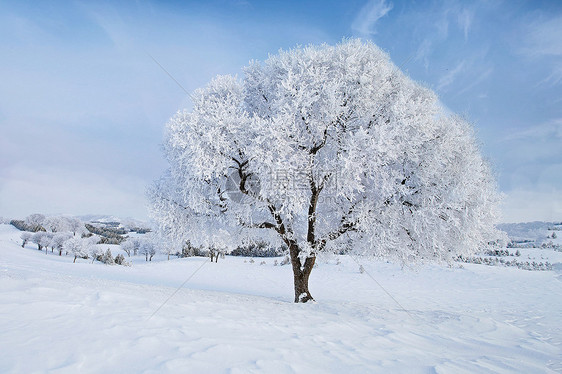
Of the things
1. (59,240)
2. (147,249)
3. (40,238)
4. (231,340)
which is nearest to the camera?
(231,340)

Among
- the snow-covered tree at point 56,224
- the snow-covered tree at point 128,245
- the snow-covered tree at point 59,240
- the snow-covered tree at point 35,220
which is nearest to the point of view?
the snow-covered tree at point 59,240

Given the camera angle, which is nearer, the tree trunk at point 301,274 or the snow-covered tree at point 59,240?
the tree trunk at point 301,274

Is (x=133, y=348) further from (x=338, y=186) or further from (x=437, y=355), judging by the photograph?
(x=338, y=186)

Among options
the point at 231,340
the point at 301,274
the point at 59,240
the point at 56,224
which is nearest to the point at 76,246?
the point at 59,240

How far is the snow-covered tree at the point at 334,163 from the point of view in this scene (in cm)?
955

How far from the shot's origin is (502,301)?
1622 cm

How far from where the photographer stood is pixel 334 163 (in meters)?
9.66

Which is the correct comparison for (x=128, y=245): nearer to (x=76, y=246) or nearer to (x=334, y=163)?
(x=76, y=246)

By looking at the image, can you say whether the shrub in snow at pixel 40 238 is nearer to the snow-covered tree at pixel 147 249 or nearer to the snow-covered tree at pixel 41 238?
the snow-covered tree at pixel 41 238

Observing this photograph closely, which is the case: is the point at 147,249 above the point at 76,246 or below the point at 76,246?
below

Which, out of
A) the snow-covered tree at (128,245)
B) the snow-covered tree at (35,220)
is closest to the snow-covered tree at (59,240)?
the snow-covered tree at (128,245)

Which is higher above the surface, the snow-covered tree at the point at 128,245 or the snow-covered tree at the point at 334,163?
the snow-covered tree at the point at 334,163

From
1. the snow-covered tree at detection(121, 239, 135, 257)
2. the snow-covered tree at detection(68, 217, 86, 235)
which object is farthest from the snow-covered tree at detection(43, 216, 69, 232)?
the snow-covered tree at detection(121, 239, 135, 257)

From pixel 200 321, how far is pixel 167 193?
736 centimetres
